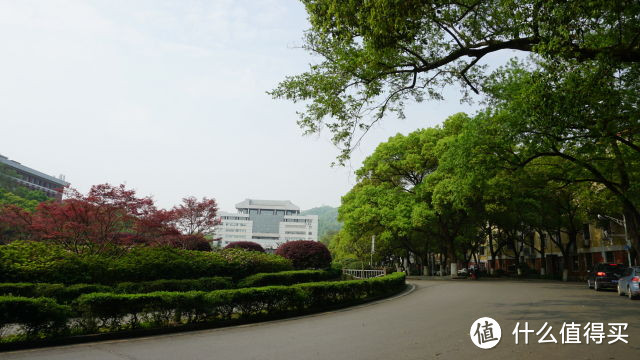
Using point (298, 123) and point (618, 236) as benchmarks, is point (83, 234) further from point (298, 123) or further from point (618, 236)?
point (618, 236)

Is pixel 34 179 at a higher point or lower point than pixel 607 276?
higher

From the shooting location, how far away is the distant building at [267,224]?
6678 inches

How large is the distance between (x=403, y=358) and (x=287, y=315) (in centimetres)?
660

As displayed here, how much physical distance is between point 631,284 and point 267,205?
581 feet

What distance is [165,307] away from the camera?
34.0 feet

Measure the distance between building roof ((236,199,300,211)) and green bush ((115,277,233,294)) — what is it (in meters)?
172

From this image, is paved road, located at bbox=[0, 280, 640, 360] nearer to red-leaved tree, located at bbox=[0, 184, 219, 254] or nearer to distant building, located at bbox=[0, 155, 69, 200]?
red-leaved tree, located at bbox=[0, 184, 219, 254]

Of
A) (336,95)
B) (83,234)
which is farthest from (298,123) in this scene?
(83,234)

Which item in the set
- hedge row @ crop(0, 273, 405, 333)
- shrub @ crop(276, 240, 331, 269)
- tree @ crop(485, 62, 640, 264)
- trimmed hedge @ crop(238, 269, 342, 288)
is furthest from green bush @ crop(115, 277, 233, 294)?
tree @ crop(485, 62, 640, 264)

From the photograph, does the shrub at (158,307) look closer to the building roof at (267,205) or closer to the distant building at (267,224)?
the distant building at (267,224)

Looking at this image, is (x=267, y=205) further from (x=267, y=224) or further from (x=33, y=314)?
(x=33, y=314)

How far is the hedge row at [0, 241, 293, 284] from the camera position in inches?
519

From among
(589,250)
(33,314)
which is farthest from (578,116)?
(589,250)

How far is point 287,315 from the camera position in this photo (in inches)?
499
